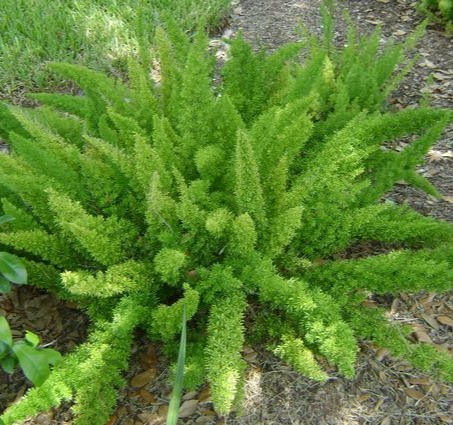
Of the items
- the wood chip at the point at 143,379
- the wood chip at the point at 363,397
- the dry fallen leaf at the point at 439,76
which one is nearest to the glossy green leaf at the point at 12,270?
the wood chip at the point at 143,379

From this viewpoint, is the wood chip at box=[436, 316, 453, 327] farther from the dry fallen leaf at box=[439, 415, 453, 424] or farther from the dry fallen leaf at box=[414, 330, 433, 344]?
the dry fallen leaf at box=[439, 415, 453, 424]

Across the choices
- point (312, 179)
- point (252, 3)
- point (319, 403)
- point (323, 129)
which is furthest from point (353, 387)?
point (252, 3)

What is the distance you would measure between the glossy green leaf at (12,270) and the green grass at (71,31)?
5.86 ft

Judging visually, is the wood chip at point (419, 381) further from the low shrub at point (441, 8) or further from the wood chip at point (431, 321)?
the low shrub at point (441, 8)

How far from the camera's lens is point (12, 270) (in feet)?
3.30

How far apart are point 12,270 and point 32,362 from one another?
0.22 metres

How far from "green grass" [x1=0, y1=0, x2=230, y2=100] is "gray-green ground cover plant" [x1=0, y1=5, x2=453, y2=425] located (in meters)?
1.09

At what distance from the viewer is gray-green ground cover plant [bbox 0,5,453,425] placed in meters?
1.26

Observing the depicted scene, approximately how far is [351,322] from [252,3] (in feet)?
9.13

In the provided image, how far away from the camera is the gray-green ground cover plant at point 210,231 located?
1.26 m

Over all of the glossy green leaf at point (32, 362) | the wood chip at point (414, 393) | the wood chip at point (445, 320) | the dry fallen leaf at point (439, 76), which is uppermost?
the glossy green leaf at point (32, 362)

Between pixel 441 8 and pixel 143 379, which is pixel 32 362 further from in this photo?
pixel 441 8

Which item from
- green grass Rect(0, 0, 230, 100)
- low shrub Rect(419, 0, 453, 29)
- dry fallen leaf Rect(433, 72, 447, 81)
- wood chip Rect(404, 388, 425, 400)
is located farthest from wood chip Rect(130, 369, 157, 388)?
low shrub Rect(419, 0, 453, 29)

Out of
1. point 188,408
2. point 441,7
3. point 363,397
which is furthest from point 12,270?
point 441,7
